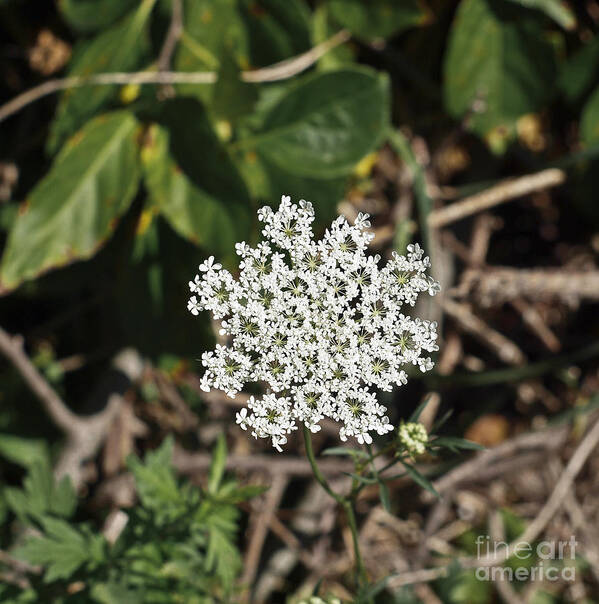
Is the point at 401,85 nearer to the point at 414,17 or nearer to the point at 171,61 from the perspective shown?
the point at 414,17

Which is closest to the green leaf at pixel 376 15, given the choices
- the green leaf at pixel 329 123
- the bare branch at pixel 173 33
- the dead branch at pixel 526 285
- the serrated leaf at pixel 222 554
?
the green leaf at pixel 329 123

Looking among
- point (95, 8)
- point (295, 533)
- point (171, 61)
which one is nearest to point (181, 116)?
point (171, 61)

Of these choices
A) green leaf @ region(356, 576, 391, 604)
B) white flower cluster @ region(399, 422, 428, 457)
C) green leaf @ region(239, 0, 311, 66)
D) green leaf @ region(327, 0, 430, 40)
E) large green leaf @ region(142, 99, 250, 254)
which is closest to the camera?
white flower cluster @ region(399, 422, 428, 457)

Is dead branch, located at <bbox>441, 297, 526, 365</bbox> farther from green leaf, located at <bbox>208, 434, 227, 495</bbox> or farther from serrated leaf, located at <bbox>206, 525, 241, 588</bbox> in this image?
serrated leaf, located at <bbox>206, 525, 241, 588</bbox>

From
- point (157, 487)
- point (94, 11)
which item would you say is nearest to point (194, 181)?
point (94, 11)

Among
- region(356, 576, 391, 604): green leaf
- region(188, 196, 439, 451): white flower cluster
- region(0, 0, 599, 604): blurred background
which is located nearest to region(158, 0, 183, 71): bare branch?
region(0, 0, 599, 604): blurred background

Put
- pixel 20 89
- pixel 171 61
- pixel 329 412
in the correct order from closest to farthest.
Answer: pixel 329 412, pixel 171 61, pixel 20 89

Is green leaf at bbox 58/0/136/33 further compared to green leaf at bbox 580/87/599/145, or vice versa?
green leaf at bbox 580/87/599/145
